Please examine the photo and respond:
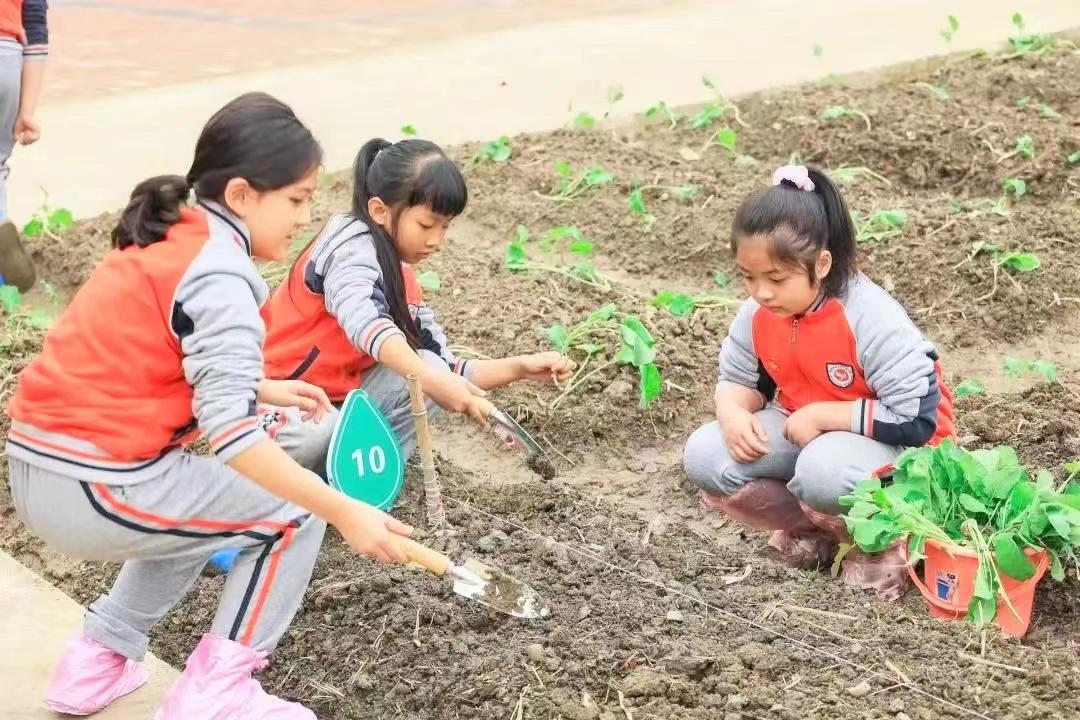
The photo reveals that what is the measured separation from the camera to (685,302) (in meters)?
4.64

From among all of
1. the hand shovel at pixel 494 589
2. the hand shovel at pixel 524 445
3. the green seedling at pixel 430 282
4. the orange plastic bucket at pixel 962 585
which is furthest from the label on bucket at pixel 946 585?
the green seedling at pixel 430 282

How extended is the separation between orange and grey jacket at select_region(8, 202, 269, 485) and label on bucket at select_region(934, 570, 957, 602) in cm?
146

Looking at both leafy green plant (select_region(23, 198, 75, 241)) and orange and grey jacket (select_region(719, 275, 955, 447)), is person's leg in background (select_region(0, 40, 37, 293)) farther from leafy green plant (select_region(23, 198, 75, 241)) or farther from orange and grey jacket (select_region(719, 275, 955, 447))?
orange and grey jacket (select_region(719, 275, 955, 447))

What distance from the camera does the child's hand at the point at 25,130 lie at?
5.14m

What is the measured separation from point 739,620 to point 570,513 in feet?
2.22

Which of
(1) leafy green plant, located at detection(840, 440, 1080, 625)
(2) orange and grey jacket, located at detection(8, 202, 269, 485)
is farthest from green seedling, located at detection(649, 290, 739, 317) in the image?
(2) orange and grey jacket, located at detection(8, 202, 269, 485)

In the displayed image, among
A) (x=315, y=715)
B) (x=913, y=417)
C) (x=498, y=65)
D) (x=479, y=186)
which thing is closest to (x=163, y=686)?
(x=315, y=715)

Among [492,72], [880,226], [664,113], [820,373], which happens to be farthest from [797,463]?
[492,72]

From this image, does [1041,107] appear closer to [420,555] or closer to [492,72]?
[492,72]

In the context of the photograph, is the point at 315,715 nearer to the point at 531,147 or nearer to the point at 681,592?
the point at 681,592

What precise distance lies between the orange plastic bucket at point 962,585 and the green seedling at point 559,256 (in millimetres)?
1910

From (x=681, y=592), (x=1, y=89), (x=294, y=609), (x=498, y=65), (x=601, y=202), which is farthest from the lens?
(x=498, y=65)

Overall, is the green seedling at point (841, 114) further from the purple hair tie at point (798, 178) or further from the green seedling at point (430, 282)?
the purple hair tie at point (798, 178)

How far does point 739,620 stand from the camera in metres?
3.01
